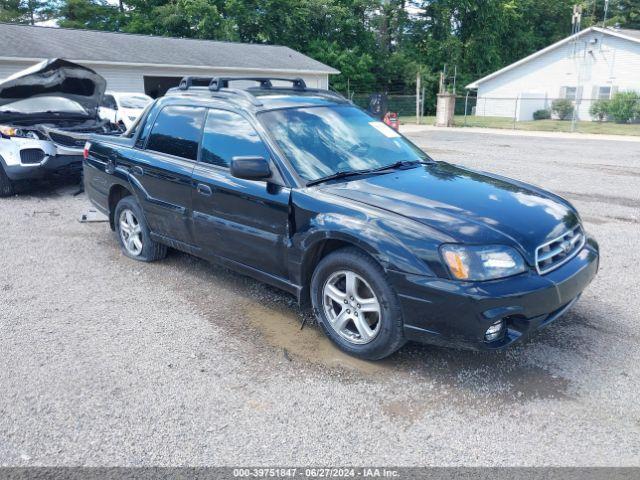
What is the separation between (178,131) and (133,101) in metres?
11.6

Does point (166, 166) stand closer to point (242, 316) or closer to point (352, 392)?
point (242, 316)

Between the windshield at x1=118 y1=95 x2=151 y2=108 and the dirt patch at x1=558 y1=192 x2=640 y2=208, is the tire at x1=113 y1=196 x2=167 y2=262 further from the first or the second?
the windshield at x1=118 y1=95 x2=151 y2=108

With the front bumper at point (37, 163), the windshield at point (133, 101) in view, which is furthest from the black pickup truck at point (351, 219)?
the windshield at point (133, 101)

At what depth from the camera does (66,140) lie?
29.9ft

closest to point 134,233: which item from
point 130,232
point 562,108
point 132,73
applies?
point 130,232

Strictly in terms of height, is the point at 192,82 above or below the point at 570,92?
below

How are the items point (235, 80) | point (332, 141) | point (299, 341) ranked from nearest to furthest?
point (299, 341)
point (332, 141)
point (235, 80)

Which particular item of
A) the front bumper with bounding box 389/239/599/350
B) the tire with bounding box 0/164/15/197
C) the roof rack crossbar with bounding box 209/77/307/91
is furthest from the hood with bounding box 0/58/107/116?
the front bumper with bounding box 389/239/599/350

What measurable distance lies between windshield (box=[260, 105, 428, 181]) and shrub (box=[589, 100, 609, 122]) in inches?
1251

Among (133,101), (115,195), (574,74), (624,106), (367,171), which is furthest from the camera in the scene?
(574,74)

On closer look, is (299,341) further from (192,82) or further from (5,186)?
(5,186)

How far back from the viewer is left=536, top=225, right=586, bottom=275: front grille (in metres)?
3.43

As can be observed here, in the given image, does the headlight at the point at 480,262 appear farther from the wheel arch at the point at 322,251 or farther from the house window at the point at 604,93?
the house window at the point at 604,93

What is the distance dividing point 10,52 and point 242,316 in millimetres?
18862
